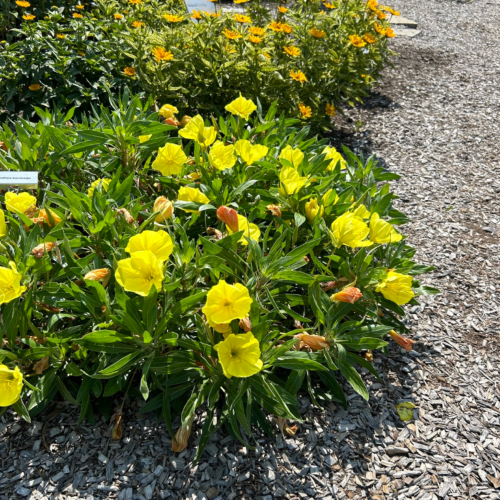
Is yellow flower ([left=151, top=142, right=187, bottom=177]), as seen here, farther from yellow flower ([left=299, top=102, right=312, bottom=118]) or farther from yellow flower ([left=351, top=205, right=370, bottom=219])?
yellow flower ([left=299, top=102, right=312, bottom=118])

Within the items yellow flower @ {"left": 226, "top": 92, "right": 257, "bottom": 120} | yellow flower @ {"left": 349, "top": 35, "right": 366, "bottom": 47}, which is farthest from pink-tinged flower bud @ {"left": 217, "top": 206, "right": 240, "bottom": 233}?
yellow flower @ {"left": 349, "top": 35, "right": 366, "bottom": 47}

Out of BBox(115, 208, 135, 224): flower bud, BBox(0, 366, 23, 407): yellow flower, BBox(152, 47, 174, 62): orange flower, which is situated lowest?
BBox(0, 366, 23, 407): yellow flower

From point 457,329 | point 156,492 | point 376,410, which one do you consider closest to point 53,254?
point 156,492

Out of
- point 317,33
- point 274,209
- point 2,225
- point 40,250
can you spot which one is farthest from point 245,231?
point 317,33

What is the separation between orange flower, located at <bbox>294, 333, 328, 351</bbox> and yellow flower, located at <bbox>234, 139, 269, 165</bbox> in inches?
36.5

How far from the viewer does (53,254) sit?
1.94 meters

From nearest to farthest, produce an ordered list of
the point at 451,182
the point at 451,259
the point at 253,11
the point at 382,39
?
the point at 451,259
the point at 451,182
the point at 253,11
the point at 382,39

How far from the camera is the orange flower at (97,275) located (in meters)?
1.74

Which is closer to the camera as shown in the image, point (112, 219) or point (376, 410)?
point (112, 219)

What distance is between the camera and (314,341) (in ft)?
5.88

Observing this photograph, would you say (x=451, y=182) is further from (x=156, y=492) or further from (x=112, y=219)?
(x=156, y=492)

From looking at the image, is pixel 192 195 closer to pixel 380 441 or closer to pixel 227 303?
pixel 227 303

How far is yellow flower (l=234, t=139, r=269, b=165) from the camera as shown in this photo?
7.52 ft

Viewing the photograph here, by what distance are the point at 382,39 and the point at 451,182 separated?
5.82 feet
